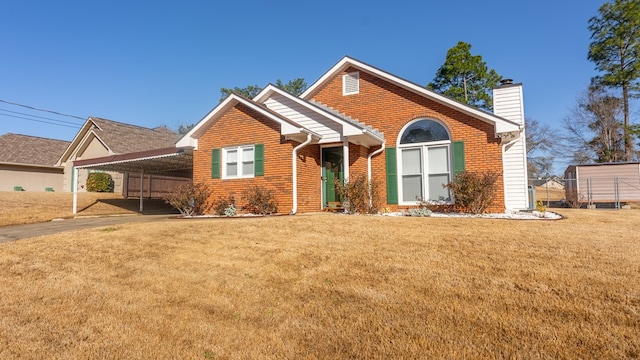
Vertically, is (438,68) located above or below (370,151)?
above

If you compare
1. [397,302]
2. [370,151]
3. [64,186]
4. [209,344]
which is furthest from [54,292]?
[64,186]

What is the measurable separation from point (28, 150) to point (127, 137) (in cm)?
826

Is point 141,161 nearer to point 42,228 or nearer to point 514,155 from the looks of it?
point 42,228

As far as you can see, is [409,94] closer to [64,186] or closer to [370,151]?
[370,151]

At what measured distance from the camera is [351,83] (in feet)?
46.9

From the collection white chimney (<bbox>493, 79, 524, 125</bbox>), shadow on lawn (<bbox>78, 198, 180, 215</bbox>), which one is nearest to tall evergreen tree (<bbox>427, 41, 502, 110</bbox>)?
white chimney (<bbox>493, 79, 524, 125</bbox>)

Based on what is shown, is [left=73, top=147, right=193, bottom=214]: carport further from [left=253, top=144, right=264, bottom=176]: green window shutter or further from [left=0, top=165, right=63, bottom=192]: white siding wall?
[left=0, top=165, right=63, bottom=192]: white siding wall

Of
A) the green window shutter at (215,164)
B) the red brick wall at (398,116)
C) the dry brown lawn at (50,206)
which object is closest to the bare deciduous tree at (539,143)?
the red brick wall at (398,116)

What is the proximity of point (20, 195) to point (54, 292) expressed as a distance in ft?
65.9

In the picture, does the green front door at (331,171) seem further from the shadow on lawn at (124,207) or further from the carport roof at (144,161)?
the shadow on lawn at (124,207)

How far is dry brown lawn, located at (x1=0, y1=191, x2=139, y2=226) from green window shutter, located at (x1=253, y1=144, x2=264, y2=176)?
9.40 m

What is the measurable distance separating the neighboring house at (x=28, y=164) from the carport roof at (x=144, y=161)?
485 inches

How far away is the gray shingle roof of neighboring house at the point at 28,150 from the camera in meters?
26.4

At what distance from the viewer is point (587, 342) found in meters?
3.11
